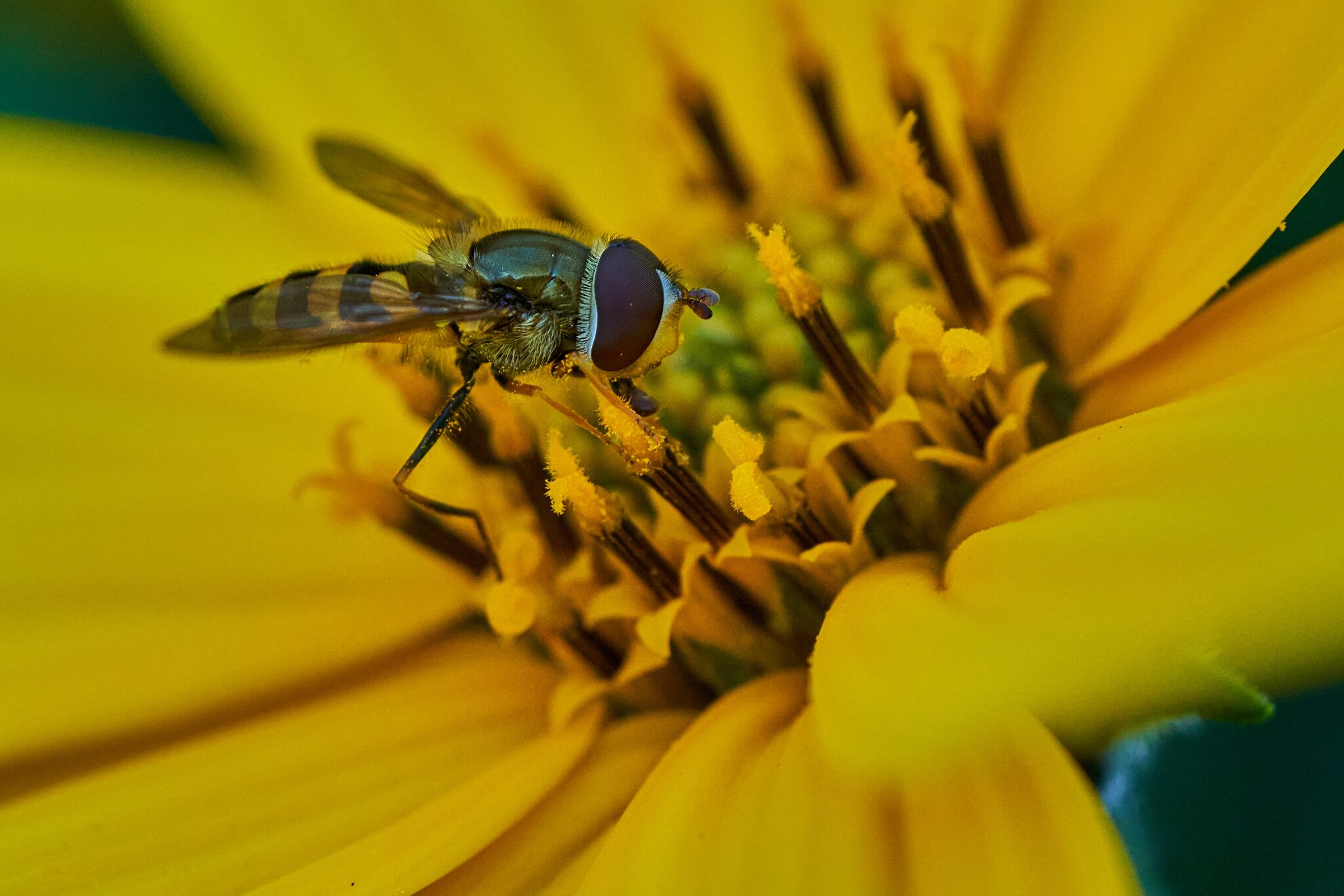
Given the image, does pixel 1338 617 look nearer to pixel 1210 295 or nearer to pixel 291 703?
pixel 1210 295

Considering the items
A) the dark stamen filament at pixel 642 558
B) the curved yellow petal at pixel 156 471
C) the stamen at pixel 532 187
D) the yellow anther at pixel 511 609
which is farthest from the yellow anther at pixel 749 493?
the stamen at pixel 532 187

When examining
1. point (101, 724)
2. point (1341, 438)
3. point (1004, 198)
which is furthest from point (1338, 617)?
point (101, 724)

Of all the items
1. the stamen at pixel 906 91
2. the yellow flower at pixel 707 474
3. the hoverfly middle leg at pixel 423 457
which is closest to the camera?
the yellow flower at pixel 707 474

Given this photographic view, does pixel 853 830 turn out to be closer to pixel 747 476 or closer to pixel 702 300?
pixel 747 476

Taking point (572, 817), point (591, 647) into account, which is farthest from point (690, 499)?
point (572, 817)

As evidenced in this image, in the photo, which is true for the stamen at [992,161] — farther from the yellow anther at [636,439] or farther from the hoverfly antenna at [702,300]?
the yellow anther at [636,439]

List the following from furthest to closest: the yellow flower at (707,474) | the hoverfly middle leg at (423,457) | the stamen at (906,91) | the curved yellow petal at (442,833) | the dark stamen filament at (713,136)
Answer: the dark stamen filament at (713,136), the stamen at (906,91), the hoverfly middle leg at (423,457), the curved yellow petal at (442,833), the yellow flower at (707,474)
